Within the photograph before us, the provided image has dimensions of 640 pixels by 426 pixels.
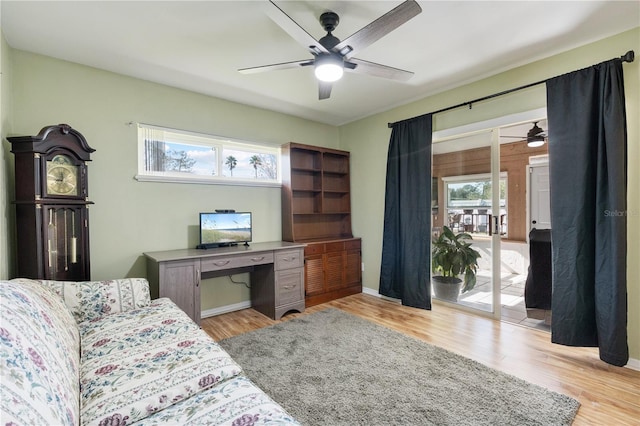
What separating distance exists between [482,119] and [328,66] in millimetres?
1995

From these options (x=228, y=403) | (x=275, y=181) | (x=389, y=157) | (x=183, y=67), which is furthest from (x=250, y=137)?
(x=228, y=403)

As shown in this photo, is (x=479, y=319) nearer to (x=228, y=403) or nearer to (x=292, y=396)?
(x=292, y=396)

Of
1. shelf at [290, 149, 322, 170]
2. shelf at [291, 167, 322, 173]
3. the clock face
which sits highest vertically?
shelf at [290, 149, 322, 170]

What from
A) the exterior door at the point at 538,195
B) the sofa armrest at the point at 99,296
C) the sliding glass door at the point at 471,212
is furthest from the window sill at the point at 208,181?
the exterior door at the point at 538,195

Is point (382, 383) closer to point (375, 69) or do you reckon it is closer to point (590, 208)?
point (590, 208)

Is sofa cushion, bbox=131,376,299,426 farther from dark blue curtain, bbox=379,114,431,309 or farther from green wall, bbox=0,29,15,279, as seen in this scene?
dark blue curtain, bbox=379,114,431,309

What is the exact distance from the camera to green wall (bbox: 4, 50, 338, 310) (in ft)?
8.52

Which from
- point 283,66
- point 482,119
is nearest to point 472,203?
point 482,119

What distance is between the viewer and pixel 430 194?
356 cm

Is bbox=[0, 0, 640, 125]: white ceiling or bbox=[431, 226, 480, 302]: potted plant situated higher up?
bbox=[0, 0, 640, 125]: white ceiling

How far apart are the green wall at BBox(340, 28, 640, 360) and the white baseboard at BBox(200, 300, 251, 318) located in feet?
5.71

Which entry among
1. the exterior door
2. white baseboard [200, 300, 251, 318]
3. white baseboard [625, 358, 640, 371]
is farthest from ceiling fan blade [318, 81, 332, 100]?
the exterior door

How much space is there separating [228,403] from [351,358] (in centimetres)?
145

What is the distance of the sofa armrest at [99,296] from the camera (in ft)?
6.71
